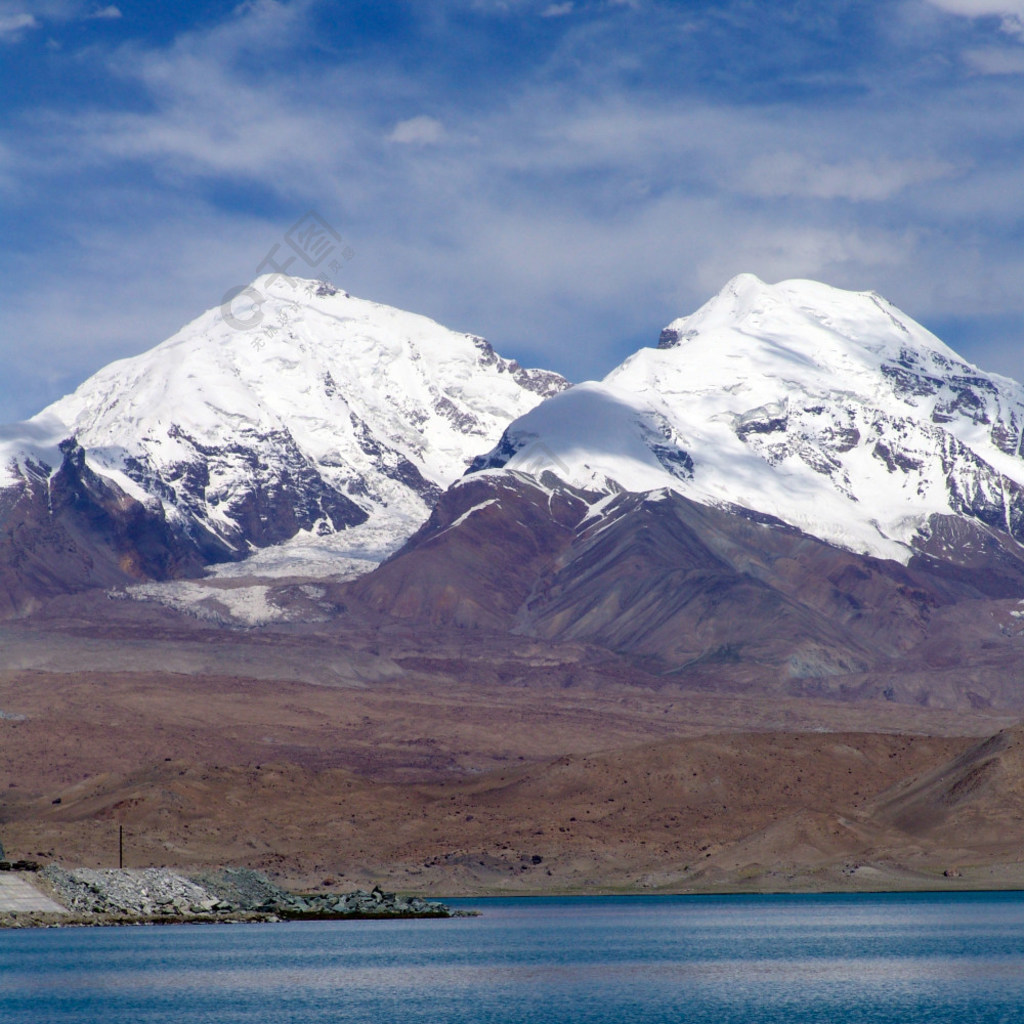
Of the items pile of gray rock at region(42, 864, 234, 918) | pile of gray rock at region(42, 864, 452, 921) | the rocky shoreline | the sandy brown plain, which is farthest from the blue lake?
the sandy brown plain

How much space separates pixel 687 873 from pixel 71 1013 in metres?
80.0

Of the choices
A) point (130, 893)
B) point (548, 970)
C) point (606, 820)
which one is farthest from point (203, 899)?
point (606, 820)

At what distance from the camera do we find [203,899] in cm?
12238

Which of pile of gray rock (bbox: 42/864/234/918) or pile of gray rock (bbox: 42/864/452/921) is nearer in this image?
pile of gray rock (bbox: 42/864/234/918)

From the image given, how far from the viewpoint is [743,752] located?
178 metres

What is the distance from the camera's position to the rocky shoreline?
372 ft

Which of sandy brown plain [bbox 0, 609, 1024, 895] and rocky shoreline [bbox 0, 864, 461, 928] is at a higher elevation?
rocky shoreline [bbox 0, 864, 461, 928]

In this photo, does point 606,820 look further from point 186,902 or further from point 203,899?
point 186,902

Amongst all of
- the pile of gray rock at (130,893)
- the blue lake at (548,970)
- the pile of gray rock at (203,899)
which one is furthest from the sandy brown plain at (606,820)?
the pile of gray rock at (130,893)

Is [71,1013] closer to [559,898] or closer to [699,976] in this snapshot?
[699,976]

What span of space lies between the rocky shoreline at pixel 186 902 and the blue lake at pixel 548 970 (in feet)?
6.07

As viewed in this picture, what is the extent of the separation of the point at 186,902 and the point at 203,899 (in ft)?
6.39

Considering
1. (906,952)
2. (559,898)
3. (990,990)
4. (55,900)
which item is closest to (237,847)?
(559,898)

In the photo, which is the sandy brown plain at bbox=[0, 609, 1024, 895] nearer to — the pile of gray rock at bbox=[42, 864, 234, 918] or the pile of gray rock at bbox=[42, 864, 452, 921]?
the pile of gray rock at bbox=[42, 864, 452, 921]
